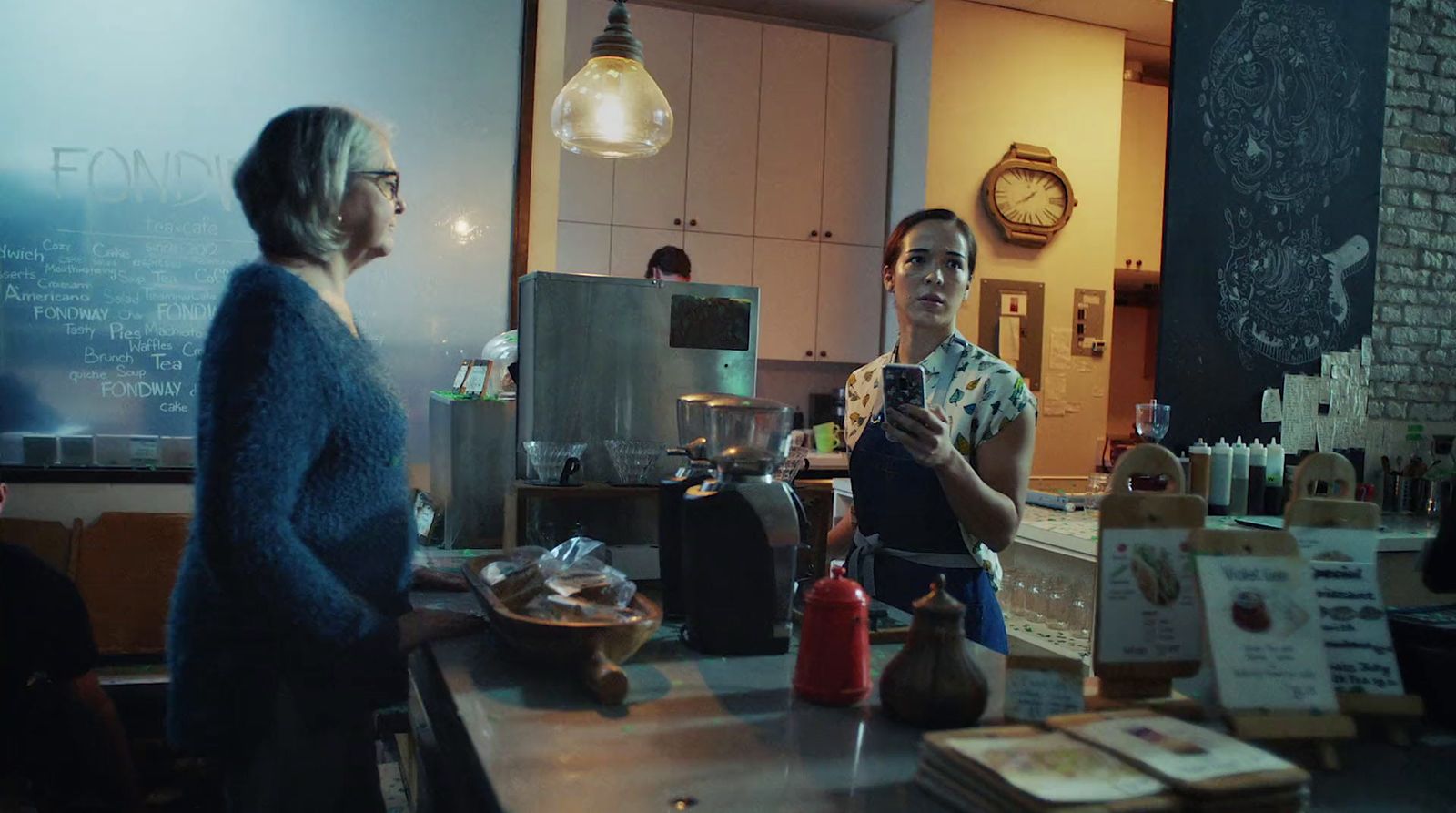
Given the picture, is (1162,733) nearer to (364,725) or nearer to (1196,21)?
(364,725)

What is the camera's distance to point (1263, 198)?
14.0ft

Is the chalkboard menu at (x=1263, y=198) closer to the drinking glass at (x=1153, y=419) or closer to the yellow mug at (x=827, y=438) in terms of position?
the drinking glass at (x=1153, y=419)

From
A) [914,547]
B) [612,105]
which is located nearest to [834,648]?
[914,547]

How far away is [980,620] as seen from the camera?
6.82 feet

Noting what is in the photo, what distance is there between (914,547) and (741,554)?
742 millimetres

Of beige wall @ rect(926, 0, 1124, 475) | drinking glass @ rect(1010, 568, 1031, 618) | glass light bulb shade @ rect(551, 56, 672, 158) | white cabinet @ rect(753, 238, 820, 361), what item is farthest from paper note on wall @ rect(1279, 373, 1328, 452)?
glass light bulb shade @ rect(551, 56, 672, 158)

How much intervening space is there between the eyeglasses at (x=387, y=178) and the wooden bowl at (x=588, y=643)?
25.2 inches

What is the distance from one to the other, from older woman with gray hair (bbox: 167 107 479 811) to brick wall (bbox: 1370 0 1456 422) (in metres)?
4.58

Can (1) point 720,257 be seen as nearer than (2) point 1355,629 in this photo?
No

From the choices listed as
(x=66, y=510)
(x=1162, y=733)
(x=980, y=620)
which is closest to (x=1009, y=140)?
(x=980, y=620)

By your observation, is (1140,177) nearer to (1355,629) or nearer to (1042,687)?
(1355,629)

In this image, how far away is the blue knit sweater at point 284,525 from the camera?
50.8 inches

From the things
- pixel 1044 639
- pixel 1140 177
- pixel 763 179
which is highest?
pixel 1140 177

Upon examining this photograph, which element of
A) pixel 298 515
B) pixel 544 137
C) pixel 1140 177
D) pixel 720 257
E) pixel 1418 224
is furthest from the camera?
pixel 1140 177
